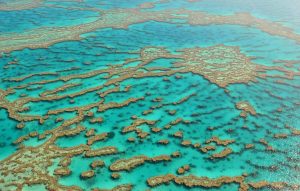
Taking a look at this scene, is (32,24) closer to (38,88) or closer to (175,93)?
(38,88)

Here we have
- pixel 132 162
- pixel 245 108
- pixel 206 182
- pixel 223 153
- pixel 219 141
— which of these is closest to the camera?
pixel 206 182

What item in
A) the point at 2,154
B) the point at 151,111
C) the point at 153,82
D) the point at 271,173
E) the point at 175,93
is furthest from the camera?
the point at 153,82

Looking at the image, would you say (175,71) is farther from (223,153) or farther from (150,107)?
(223,153)

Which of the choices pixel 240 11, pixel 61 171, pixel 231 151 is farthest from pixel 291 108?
pixel 240 11

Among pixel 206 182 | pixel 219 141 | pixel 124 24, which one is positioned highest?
pixel 124 24

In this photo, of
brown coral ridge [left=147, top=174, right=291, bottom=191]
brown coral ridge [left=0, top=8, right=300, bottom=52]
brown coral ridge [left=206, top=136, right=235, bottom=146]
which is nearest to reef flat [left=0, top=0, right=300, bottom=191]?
brown coral ridge [left=147, top=174, right=291, bottom=191]

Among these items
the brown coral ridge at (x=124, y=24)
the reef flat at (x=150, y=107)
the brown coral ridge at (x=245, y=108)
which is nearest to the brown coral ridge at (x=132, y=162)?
the reef flat at (x=150, y=107)

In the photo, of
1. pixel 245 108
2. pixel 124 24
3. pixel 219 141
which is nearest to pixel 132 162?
pixel 219 141
